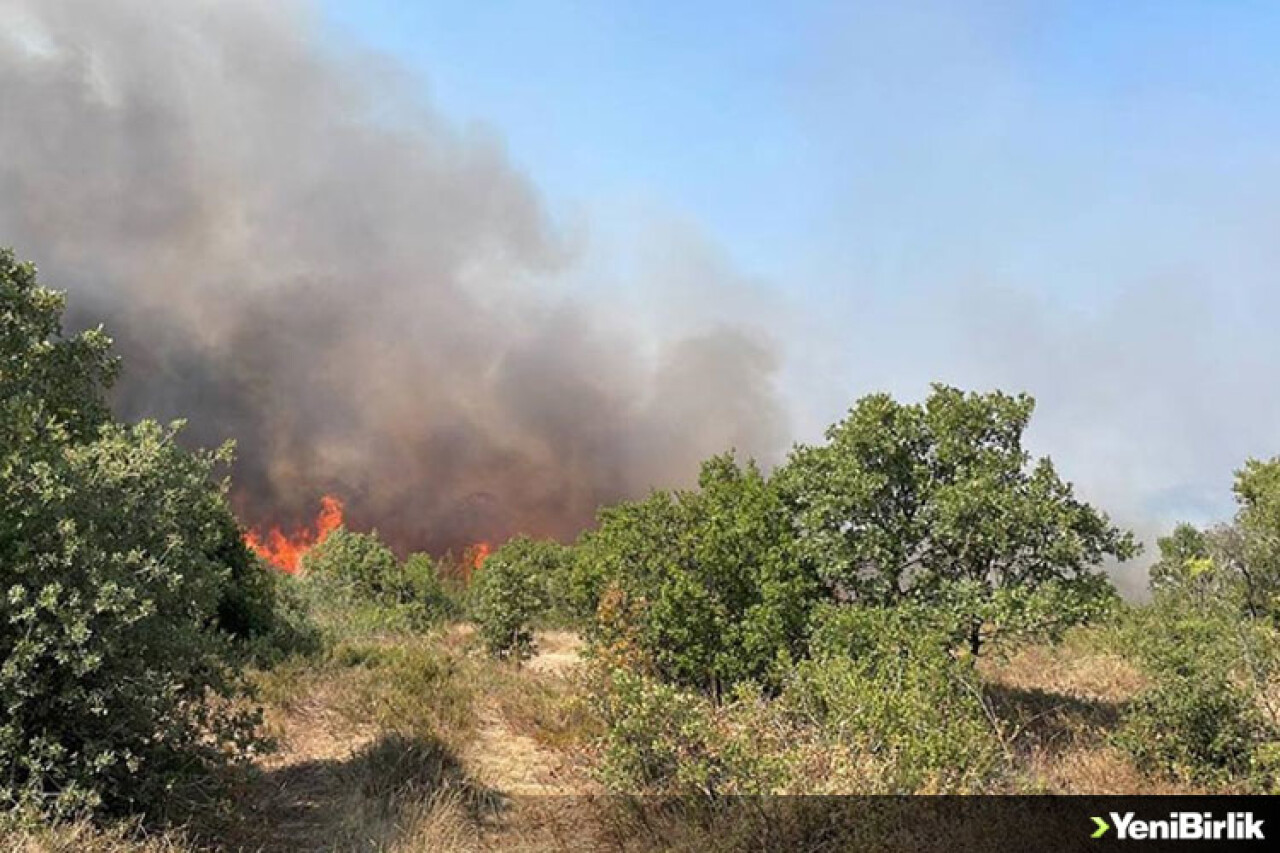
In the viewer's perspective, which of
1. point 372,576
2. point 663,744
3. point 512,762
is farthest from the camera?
point 372,576

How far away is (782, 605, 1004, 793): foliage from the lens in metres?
8.95

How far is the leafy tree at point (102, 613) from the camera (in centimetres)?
788

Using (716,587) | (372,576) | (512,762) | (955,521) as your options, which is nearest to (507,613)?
(716,587)

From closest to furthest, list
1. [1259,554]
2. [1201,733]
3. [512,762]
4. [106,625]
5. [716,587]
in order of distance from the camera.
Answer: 1. [106,625]
2. [1201,733]
3. [512,762]
4. [716,587]
5. [1259,554]

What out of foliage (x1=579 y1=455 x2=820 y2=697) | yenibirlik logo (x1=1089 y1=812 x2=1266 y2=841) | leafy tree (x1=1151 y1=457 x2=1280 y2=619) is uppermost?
leafy tree (x1=1151 y1=457 x2=1280 y2=619)

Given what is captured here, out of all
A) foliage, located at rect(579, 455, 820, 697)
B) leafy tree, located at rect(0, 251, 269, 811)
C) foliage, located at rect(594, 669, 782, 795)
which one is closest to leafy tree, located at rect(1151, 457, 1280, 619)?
foliage, located at rect(579, 455, 820, 697)

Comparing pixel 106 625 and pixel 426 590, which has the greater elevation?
pixel 426 590

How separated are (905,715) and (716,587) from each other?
27.5ft

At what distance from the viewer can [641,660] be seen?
689 inches

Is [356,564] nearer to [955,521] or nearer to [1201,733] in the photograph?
[955,521]

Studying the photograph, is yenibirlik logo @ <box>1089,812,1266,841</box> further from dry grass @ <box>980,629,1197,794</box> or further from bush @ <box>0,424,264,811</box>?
bush @ <box>0,424,264,811</box>

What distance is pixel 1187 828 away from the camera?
939cm

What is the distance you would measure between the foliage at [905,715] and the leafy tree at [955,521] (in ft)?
Result: 6.44

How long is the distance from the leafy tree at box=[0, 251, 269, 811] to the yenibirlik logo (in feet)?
31.8
